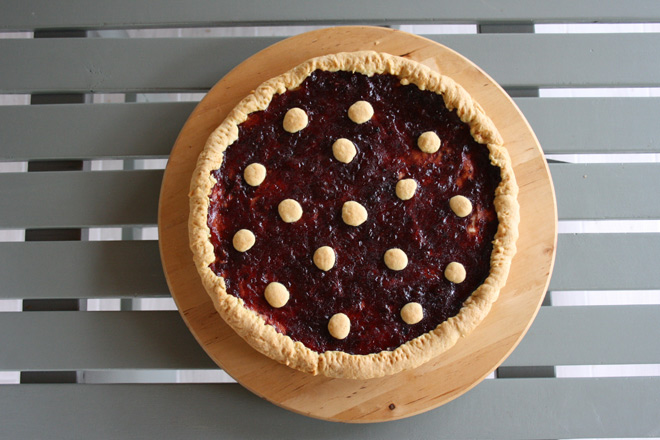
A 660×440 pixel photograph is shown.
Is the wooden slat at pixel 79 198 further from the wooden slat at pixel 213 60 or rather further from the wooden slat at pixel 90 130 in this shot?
the wooden slat at pixel 213 60

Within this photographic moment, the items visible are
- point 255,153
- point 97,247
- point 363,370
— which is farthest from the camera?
point 97,247

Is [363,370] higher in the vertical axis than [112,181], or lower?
lower

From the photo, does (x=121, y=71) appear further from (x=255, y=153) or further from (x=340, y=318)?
(x=340, y=318)

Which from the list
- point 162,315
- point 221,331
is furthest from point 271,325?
point 162,315

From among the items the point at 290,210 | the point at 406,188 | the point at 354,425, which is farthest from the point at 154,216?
the point at 354,425

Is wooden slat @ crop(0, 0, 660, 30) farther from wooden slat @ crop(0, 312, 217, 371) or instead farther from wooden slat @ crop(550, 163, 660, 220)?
wooden slat @ crop(0, 312, 217, 371)
